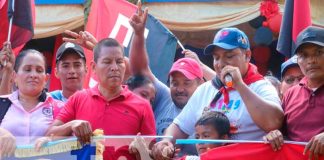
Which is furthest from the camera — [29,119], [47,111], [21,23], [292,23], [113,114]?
[21,23]

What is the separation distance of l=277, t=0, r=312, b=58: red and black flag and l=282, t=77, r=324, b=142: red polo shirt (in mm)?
1437

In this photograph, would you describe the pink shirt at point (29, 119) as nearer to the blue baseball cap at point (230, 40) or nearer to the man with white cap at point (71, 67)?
the man with white cap at point (71, 67)

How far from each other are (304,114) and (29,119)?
182 cm

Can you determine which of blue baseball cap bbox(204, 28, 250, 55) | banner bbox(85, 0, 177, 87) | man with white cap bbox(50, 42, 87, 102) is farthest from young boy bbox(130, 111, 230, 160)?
banner bbox(85, 0, 177, 87)

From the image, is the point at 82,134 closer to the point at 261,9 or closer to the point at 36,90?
the point at 36,90

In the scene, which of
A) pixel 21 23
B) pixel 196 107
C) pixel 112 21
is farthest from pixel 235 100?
pixel 112 21

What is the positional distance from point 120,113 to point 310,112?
123cm

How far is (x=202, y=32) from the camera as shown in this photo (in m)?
12.2

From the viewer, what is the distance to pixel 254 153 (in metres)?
4.55

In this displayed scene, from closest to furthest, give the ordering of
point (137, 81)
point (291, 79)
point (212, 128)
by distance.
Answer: point (212, 128), point (291, 79), point (137, 81)

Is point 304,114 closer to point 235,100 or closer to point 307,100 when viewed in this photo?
point 307,100

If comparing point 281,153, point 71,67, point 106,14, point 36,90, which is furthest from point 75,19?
point 281,153

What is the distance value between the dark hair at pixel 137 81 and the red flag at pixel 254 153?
4.41 ft

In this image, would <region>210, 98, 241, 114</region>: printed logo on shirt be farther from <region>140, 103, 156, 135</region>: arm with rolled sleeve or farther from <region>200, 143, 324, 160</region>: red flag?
<region>140, 103, 156, 135</region>: arm with rolled sleeve
